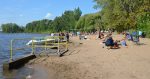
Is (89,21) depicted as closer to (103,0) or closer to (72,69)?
(103,0)

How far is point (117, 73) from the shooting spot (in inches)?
586

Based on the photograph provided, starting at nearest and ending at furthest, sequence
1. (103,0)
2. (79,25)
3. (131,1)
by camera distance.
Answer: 1. (131,1)
2. (103,0)
3. (79,25)

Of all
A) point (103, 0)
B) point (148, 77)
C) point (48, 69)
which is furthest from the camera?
point (103, 0)

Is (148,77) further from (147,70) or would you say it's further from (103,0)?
(103,0)

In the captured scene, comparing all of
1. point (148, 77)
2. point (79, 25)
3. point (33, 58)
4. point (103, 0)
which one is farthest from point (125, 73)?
point (79, 25)

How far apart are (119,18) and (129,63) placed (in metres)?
47.8

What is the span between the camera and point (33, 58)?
2406 centimetres

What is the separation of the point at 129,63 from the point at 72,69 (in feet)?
10.1

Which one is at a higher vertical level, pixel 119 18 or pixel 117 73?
pixel 119 18

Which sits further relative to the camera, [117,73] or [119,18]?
[119,18]

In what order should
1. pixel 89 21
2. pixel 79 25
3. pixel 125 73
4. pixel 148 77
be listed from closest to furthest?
pixel 148 77 < pixel 125 73 < pixel 89 21 < pixel 79 25

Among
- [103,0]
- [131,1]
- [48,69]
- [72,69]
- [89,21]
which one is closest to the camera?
[72,69]

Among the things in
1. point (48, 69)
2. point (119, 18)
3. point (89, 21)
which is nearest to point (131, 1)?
point (119, 18)

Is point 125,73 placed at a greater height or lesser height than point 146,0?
lesser
